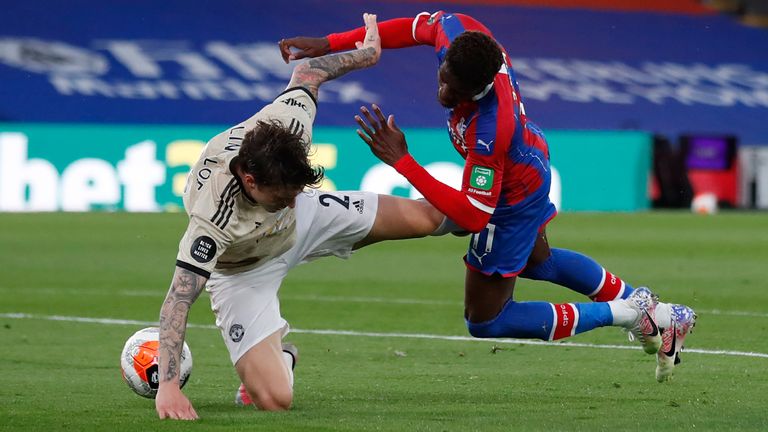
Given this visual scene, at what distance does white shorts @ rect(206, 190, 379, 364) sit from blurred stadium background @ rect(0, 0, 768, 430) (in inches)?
14.5

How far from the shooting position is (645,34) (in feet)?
99.3

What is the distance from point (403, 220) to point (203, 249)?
1.22 metres

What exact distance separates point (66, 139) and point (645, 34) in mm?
→ 14392

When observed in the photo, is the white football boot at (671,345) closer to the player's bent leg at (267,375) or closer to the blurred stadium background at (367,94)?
the player's bent leg at (267,375)

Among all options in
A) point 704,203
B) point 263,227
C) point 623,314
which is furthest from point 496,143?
point 704,203

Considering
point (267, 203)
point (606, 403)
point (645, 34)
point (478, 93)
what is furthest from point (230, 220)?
point (645, 34)

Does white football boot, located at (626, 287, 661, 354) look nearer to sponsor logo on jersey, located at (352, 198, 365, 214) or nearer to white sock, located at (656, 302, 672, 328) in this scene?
white sock, located at (656, 302, 672, 328)

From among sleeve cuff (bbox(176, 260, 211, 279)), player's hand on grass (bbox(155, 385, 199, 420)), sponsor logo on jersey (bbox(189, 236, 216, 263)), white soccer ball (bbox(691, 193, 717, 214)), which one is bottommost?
white soccer ball (bbox(691, 193, 717, 214))

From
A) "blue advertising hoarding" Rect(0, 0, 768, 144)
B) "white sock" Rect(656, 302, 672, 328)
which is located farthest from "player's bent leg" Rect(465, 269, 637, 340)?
"blue advertising hoarding" Rect(0, 0, 768, 144)

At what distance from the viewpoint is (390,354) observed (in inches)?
316

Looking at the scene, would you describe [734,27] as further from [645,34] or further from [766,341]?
[766,341]

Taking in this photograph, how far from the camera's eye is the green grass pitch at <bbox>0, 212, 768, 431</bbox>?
18.9 ft

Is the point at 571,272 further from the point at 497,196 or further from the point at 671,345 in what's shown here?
the point at 497,196

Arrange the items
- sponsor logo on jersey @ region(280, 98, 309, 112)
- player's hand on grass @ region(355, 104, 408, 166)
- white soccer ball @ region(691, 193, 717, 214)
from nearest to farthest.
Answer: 1. player's hand on grass @ region(355, 104, 408, 166)
2. sponsor logo on jersey @ region(280, 98, 309, 112)
3. white soccer ball @ region(691, 193, 717, 214)
